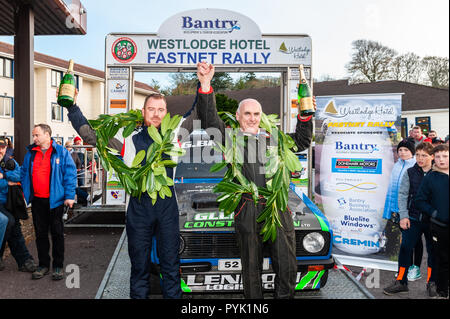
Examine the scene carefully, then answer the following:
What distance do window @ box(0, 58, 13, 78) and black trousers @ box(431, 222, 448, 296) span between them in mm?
25411

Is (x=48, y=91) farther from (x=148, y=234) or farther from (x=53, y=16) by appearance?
(x=148, y=234)

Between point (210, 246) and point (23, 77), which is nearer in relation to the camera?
point (210, 246)

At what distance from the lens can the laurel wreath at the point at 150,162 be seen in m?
2.57

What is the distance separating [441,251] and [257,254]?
130 cm

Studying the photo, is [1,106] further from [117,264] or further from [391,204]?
[391,204]

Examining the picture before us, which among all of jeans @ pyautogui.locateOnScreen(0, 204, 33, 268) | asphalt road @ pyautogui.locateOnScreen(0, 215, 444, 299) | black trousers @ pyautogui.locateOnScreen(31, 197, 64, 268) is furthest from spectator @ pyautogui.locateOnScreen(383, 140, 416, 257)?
jeans @ pyautogui.locateOnScreen(0, 204, 33, 268)

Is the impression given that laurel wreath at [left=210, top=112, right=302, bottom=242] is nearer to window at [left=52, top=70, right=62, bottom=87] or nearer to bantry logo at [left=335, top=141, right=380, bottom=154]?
bantry logo at [left=335, top=141, right=380, bottom=154]

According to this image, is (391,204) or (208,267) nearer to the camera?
(208,267)

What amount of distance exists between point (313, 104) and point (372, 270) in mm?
2704

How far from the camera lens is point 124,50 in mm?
6168

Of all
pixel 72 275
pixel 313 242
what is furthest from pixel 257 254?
pixel 72 275

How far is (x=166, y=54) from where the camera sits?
6.15 meters
